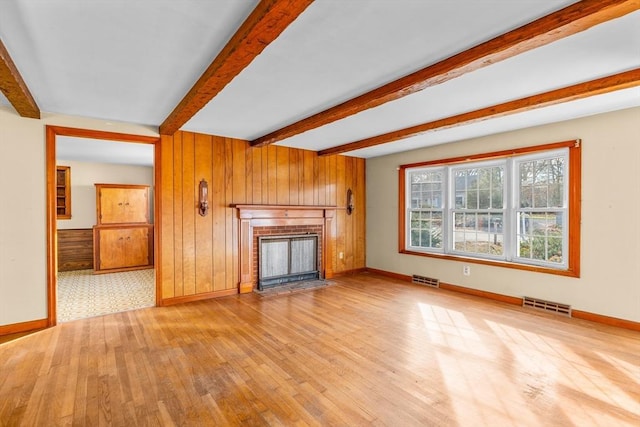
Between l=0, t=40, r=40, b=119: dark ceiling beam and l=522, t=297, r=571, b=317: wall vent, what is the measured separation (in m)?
5.65

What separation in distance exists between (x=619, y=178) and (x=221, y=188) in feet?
16.1

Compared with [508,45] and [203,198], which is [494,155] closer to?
[508,45]

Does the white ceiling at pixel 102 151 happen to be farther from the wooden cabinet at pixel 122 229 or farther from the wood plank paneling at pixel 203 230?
the wood plank paneling at pixel 203 230

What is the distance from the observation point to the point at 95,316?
3.79 meters

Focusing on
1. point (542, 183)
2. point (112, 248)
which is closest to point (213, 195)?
point (112, 248)

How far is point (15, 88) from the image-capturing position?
254cm

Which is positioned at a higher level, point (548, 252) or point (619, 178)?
point (619, 178)

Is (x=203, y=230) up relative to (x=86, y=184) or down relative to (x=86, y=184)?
down

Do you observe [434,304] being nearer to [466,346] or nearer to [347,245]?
[466,346]

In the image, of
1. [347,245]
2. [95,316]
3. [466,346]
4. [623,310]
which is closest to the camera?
[466,346]

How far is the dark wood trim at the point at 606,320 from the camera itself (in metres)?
3.35

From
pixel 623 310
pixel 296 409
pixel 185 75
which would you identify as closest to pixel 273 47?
pixel 185 75

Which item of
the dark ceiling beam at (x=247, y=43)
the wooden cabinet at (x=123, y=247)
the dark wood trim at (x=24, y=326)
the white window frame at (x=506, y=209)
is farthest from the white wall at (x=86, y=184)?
the white window frame at (x=506, y=209)

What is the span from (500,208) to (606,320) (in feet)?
5.67
